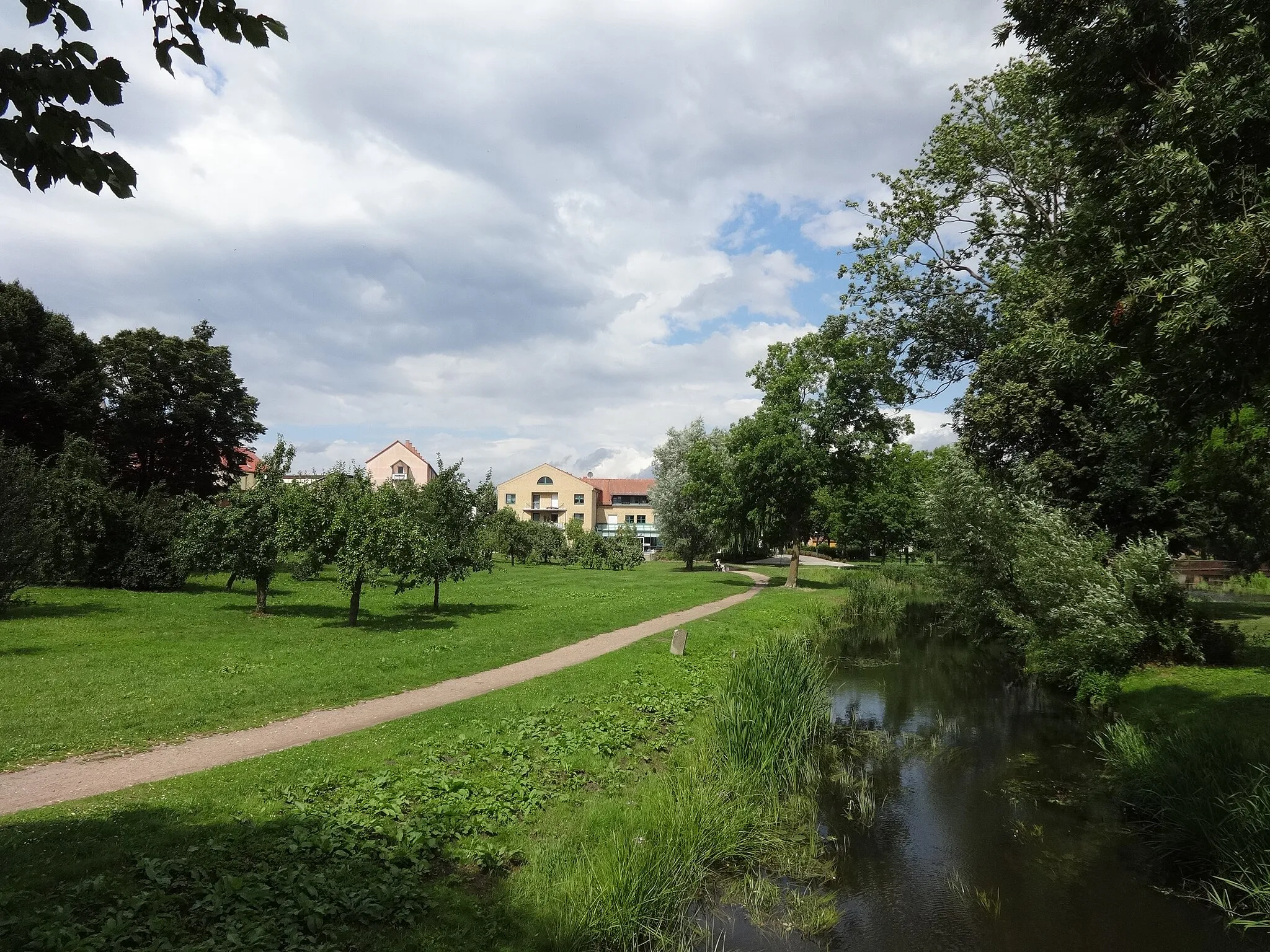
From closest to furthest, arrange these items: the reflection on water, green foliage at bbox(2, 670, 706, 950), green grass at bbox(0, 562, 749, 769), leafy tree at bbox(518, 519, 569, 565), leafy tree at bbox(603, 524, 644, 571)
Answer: green foliage at bbox(2, 670, 706, 950), the reflection on water, green grass at bbox(0, 562, 749, 769), leafy tree at bbox(603, 524, 644, 571), leafy tree at bbox(518, 519, 569, 565)

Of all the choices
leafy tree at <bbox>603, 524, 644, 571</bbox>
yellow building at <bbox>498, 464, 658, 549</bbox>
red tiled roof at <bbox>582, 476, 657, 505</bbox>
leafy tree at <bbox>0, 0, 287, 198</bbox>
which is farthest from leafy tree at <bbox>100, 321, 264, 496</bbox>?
red tiled roof at <bbox>582, 476, 657, 505</bbox>

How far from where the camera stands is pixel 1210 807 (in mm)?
8156

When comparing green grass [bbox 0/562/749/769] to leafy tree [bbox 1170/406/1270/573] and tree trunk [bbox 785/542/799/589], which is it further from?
leafy tree [bbox 1170/406/1270/573]

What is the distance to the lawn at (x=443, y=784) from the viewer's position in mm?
5809

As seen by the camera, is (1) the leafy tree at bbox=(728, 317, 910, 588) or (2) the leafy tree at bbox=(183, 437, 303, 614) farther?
(1) the leafy tree at bbox=(728, 317, 910, 588)

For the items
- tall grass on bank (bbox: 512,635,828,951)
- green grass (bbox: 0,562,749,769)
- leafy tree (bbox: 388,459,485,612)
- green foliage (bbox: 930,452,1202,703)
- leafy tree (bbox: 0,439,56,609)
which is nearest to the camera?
tall grass on bank (bbox: 512,635,828,951)

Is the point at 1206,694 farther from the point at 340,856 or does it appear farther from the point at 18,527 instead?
the point at 18,527

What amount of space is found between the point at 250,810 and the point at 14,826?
182 centimetres

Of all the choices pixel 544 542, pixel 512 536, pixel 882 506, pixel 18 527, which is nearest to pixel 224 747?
pixel 18 527

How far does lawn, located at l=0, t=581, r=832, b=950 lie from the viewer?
5.81 m

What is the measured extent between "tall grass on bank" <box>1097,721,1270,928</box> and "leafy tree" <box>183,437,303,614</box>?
1884 cm

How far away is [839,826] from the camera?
31.2 ft

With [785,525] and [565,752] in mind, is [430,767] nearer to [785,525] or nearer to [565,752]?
[565,752]

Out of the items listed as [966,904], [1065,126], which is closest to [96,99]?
[966,904]
